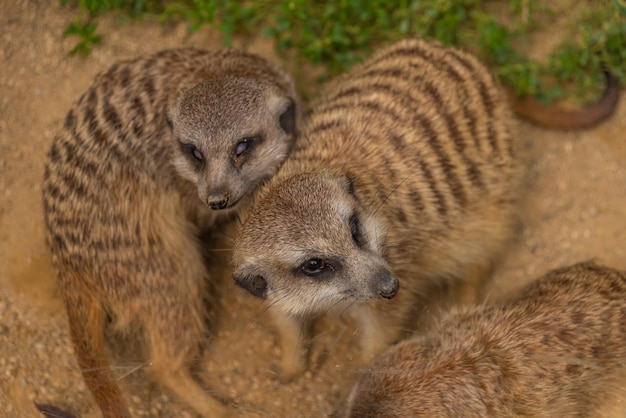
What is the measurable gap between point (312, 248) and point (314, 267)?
69 mm

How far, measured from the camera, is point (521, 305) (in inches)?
86.7

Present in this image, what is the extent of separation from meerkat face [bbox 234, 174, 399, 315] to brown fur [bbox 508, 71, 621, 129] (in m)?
1.00

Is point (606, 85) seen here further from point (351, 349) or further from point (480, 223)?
point (351, 349)

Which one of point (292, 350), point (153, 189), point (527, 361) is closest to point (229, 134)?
point (153, 189)

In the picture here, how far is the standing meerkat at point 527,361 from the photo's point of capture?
1954 millimetres

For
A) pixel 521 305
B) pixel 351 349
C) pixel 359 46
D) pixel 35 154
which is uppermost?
pixel 359 46

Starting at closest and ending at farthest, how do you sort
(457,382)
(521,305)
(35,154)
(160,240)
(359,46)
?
1. (457,382)
2. (521,305)
3. (160,240)
4. (35,154)
5. (359,46)

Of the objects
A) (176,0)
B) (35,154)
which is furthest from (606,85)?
(35,154)

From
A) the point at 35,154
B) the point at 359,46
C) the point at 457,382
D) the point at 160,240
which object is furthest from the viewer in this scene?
the point at 359,46

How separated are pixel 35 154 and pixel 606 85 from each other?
2.09 metres

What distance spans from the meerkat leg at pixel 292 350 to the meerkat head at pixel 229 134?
43 centimetres

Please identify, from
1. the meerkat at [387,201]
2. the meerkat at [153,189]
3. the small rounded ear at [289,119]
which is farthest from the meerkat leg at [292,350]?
the small rounded ear at [289,119]

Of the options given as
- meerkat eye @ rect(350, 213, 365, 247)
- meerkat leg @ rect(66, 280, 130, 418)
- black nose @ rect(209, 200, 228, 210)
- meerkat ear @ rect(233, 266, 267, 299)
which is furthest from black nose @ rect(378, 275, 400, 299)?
meerkat leg @ rect(66, 280, 130, 418)

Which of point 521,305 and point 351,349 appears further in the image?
point 351,349
